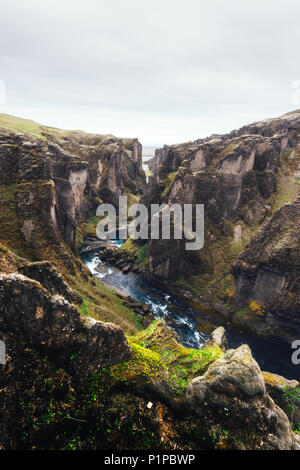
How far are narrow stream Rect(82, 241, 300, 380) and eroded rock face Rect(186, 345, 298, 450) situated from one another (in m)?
34.7

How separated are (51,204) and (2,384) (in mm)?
38650

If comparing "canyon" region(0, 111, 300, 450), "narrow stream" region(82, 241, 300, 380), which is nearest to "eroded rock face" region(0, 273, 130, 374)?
"canyon" region(0, 111, 300, 450)

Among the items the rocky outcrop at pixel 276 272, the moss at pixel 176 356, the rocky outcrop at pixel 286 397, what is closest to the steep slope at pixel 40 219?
the moss at pixel 176 356

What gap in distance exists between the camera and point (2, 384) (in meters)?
9.26

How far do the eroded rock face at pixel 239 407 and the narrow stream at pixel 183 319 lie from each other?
34.7 meters

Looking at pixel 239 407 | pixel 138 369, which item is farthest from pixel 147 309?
pixel 239 407

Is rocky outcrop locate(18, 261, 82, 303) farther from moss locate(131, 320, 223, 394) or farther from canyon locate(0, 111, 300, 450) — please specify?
moss locate(131, 320, 223, 394)

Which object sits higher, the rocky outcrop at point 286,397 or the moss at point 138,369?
the moss at point 138,369

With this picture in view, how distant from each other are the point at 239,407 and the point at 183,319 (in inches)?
1699

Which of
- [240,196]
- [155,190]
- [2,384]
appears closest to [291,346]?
[240,196]

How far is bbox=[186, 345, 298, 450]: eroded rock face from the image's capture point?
36.8 feet

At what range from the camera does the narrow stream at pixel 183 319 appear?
44188 millimetres

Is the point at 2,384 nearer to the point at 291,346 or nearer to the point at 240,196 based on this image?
the point at 291,346

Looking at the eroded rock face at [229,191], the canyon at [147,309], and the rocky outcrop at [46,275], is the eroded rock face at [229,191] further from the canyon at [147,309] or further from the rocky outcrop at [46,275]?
the rocky outcrop at [46,275]
